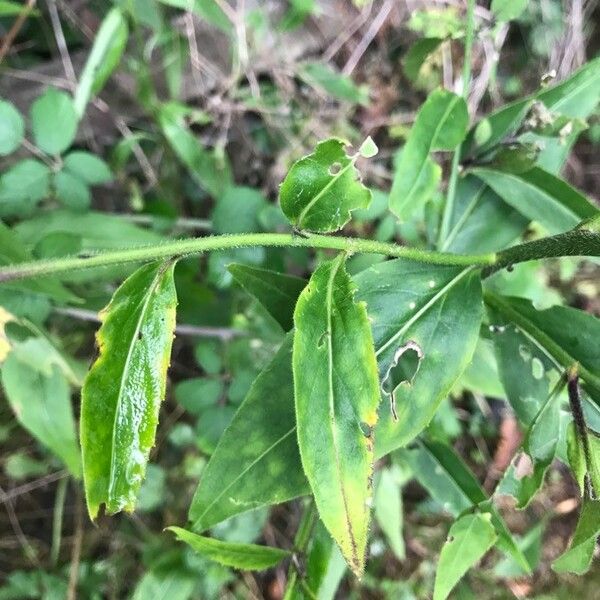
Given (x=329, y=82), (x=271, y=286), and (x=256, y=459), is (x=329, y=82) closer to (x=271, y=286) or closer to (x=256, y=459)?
(x=271, y=286)

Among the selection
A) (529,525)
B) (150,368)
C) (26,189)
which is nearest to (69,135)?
(26,189)

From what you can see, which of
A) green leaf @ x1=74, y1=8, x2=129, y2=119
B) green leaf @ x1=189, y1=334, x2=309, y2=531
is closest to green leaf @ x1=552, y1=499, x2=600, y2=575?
green leaf @ x1=189, y1=334, x2=309, y2=531

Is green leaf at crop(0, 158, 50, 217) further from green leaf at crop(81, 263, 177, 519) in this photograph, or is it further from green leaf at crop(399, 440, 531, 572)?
green leaf at crop(399, 440, 531, 572)

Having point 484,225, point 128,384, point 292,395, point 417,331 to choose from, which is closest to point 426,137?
point 484,225

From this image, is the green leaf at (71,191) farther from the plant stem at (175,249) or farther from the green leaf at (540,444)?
the green leaf at (540,444)

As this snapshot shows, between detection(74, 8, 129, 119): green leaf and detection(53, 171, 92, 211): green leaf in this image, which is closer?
detection(53, 171, 92, 211): green leaf

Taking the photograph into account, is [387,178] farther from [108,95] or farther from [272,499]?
[272,499]
